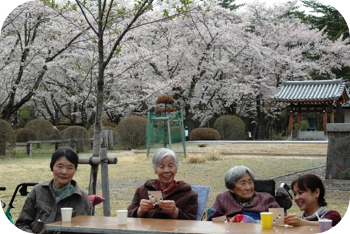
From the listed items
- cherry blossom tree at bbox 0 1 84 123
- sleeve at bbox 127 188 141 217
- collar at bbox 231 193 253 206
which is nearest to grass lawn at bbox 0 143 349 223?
sleeve at bbox 127 188 141 217

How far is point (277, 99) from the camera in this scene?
19.7 m

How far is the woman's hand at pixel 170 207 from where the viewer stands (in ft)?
10.2

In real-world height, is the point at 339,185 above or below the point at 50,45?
below

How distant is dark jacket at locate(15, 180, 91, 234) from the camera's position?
331cm

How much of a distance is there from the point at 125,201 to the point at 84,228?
4366mm

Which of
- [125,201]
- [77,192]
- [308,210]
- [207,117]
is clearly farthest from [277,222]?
[207,117]

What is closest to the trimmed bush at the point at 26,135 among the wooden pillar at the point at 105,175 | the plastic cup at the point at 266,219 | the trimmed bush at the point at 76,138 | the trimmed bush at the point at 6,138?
the trimmed bush at the point at 76,138

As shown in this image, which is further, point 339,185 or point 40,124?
point 40,124

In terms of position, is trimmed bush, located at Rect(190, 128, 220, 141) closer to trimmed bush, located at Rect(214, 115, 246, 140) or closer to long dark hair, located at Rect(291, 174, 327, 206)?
trimmed bush, located at Rect(214, 115, 246, 140)

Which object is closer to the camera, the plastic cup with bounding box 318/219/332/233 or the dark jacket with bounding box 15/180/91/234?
the plastic cup with bounding box 318/219/332/233

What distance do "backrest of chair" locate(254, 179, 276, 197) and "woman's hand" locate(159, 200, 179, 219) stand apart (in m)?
0.92

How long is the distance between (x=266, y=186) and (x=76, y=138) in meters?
13.6

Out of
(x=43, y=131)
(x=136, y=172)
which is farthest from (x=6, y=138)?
(x=136, y=172)

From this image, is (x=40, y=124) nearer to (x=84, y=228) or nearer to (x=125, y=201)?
(x=125, y=201)
